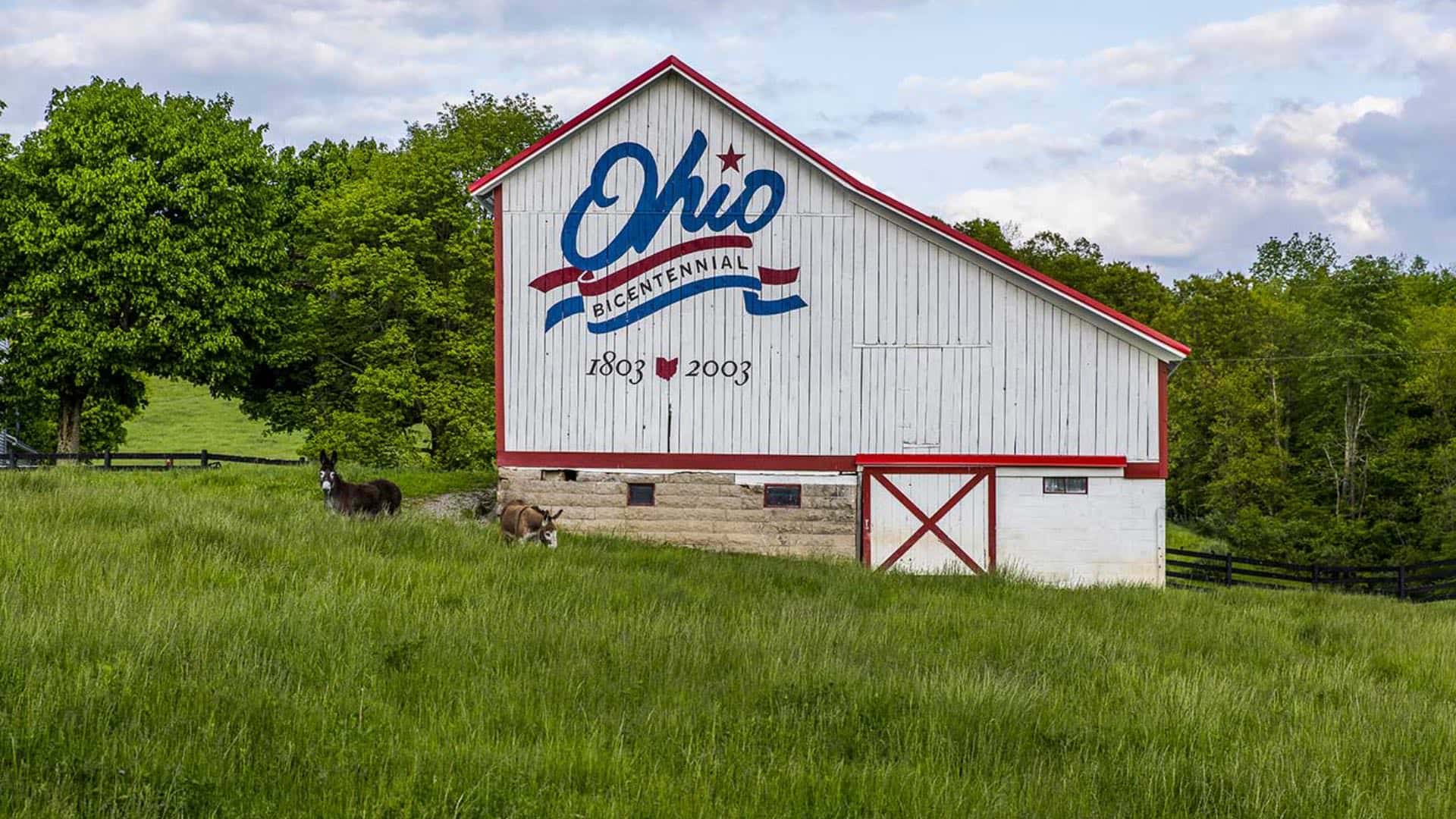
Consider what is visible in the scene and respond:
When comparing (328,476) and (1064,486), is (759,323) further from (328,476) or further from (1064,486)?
(328,476)

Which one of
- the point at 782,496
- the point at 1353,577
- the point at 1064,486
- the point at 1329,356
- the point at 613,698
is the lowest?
the point at 1353,577

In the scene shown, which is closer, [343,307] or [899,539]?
[899,539]

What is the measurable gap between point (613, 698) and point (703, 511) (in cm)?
1368

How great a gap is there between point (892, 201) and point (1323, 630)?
10152 millimetres

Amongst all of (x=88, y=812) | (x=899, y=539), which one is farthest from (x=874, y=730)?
(x=899, y=539)

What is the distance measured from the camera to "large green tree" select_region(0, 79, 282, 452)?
33.8 metres

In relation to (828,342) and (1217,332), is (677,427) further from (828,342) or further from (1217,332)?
(1217,332)

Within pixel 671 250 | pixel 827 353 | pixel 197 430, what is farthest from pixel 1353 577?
pixel 197 430

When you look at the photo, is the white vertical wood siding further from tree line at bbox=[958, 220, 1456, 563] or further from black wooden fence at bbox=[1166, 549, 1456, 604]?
tree line at bbox=[958, 220, 1456, 563]

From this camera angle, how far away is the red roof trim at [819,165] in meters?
21.4

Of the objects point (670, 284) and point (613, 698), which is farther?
point (670, 284)

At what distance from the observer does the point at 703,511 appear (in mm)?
21891

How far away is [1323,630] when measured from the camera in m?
15.7

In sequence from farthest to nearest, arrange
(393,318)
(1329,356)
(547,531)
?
1. (1329,356)
2. (393,318)
3. (547,531)
